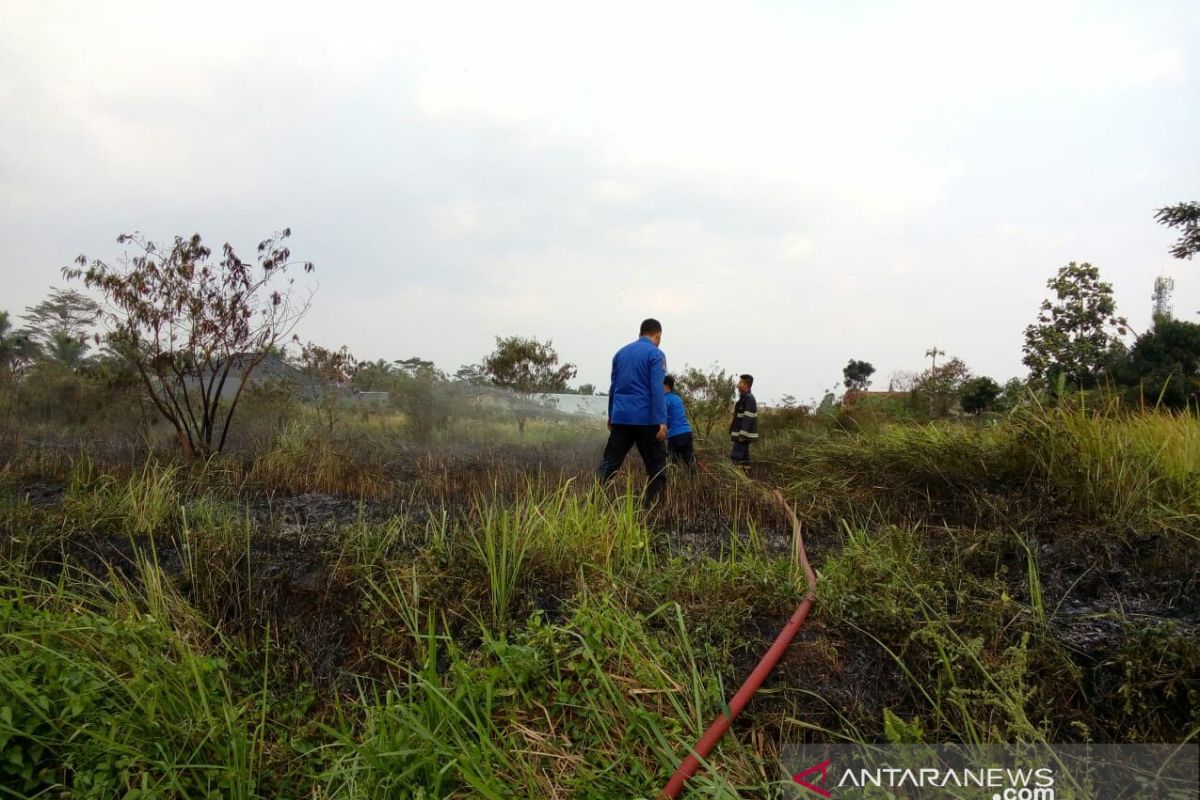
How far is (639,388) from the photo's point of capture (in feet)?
16.7

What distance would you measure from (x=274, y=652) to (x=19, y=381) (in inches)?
504

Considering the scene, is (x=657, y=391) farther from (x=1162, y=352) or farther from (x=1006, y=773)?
(x=1162, y=352)

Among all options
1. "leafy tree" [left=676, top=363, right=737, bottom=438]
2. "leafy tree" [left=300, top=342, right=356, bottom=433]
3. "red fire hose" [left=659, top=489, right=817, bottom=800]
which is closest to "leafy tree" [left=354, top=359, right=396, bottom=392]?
"leafy tree" [left=300, top=342, right=356, bottom=433]

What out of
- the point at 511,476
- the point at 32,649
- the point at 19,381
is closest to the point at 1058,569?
the point at 32,649

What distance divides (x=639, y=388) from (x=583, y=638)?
311 centimetres

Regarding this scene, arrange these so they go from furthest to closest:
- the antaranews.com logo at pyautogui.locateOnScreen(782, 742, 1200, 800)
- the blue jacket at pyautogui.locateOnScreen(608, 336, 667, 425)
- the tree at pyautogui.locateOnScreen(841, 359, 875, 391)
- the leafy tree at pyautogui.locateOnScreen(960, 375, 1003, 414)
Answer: the tree at pyautogui.locateOnScreen(841, 359, 875, 391) → the leafy tree at pyautogui.locateOnScreen(960, 375, 1003, 414) → the blue jacket at pyautogui.locateOnScreen(608, 336, 667, 425) → the antaranews.com logo at pyautogui.locateOnScreen(782, 742, 1200, 800)

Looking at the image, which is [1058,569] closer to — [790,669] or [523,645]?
[790,669]

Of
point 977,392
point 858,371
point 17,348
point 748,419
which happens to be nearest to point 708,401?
point 748,419

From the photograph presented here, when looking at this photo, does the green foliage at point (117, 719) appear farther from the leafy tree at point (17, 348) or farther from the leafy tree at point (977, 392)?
the leafy tree at point (977, 392)

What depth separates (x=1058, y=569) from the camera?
8.50 ft

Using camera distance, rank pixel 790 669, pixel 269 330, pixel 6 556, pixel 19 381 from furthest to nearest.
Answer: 1. pixel 19 381
2. pixel 269 330
3. pixel 6 556
4. pixel 790 669

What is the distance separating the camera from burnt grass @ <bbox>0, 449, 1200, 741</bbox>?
184 centimetres

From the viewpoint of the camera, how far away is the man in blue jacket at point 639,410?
16.6 feet

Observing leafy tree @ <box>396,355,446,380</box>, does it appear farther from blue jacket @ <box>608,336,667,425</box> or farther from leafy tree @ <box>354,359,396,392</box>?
blue jacket @ <box>608,336,667,425</box>
